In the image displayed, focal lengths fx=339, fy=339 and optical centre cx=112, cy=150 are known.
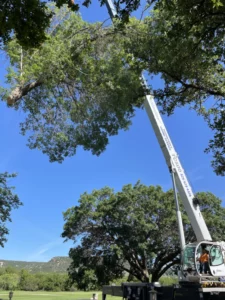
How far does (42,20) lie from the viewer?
6.13 m

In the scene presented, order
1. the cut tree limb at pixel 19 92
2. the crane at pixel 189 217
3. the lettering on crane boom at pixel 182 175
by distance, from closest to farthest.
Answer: the crane at pixel 189 217 → the cut tree limb at pixel 19 92 → the lettering on crane boom at pixel 182 175

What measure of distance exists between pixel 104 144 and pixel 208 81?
5680 millimetres

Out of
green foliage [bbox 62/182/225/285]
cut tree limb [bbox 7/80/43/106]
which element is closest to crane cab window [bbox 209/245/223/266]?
cut tree limb [bbox 7/80/43/106]

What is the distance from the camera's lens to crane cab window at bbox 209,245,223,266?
32.8ft

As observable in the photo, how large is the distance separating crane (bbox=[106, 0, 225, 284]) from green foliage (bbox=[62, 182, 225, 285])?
15.3m

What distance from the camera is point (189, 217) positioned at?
1252 cm

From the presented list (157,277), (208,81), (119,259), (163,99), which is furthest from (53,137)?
(157,277)

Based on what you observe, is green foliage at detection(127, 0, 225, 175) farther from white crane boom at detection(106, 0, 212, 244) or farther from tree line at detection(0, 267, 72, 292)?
tree line at detection(0, 267, 72, 292)

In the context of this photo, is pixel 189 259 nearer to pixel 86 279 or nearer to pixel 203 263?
pixel 203 263

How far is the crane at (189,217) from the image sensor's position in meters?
9.94

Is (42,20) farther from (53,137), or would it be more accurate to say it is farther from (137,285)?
(53,137)

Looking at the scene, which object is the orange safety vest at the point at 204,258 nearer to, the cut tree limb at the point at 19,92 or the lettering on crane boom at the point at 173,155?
the lettering on crane boom at the point at 173,155

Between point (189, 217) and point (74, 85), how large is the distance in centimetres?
695

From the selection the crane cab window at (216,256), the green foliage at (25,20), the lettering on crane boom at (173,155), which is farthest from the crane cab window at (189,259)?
the green foliage at (25,20)
